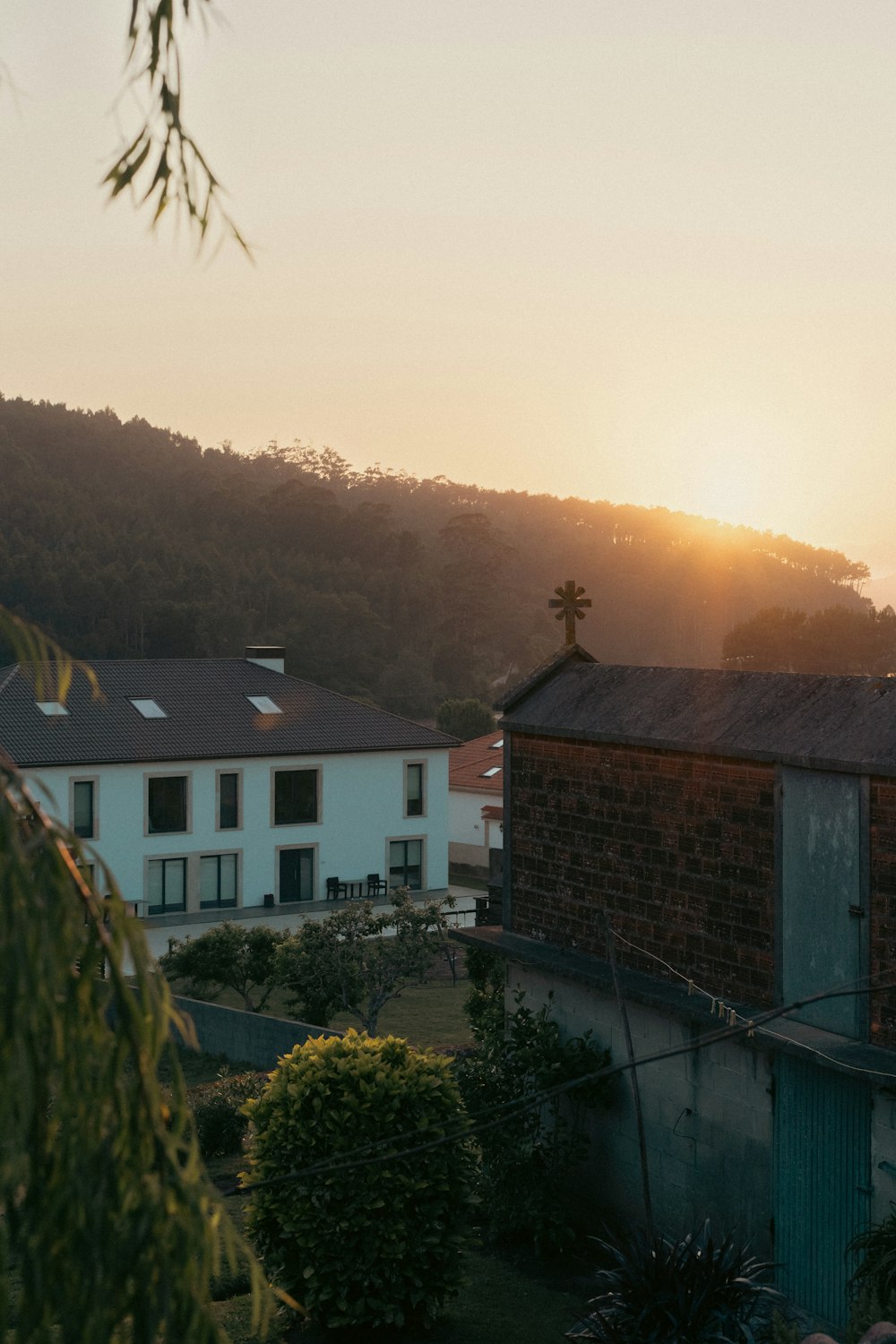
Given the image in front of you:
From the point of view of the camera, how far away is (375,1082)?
12.9 meters

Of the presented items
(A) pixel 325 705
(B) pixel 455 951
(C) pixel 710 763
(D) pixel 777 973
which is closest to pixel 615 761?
(C) pixel 710 763

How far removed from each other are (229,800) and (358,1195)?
88.7 ft

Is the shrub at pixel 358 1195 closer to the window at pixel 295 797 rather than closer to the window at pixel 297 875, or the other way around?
the window at pixel 295 797

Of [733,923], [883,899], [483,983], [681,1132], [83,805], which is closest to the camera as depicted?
[883,899]

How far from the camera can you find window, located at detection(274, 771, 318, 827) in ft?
130

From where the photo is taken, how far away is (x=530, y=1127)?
50.1 feet

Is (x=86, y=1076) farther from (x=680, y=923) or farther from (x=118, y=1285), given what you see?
(x=680, y=923)

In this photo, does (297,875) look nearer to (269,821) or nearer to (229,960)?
(269,821)

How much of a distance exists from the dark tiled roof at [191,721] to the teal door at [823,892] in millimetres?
25488

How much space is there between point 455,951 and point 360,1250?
68.9 feet

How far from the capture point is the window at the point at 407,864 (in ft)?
138

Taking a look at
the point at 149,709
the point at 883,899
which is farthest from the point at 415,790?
the point at 883,899

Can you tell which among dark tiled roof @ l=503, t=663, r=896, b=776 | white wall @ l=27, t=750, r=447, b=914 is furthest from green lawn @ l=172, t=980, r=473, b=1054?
dark tiled roof @ l=503, t=663, r=896, b=776

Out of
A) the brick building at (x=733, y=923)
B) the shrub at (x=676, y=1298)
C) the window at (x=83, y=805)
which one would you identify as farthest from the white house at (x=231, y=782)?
the shrub at (x=676, y=1298)
